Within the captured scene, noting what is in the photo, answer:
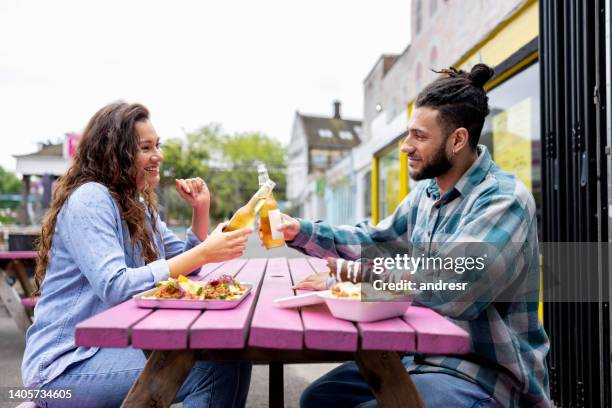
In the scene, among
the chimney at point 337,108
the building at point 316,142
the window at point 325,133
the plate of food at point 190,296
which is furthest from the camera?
the chimney at point 337,108

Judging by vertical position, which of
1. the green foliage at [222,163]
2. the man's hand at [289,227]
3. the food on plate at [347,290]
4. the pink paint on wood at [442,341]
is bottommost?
the pink paint on wood at [442,341]

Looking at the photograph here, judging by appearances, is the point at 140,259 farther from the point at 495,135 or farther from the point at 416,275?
the point at 495,135

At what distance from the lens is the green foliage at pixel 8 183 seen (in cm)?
6322

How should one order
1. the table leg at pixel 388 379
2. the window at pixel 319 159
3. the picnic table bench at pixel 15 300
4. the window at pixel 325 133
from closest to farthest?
1. the table leg at pixel 388 379
2. the picnic table bench at pixel 15 300
3. the window at pixel 319 159
4. the window at pixel 325 133

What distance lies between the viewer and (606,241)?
8.46ft

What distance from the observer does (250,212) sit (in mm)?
1875

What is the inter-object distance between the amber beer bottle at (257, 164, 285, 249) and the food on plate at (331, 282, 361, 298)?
630mm

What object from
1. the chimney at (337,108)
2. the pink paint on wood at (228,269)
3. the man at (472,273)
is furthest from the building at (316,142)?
the man at (472,273)

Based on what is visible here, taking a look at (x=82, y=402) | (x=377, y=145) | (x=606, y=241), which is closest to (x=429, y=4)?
(x=377, y=145)

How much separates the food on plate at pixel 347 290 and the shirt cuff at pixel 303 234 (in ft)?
2.86

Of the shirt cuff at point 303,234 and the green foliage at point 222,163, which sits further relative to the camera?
the green foliage at point 222,163

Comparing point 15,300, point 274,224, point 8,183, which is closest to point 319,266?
point 274,224

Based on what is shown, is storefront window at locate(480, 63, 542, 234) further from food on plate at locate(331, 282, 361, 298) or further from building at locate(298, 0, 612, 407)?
food on plate at locate(331, 282, 361, 298)

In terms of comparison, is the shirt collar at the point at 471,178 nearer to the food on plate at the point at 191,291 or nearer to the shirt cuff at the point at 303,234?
the shirt cuff at the point at 303,234
